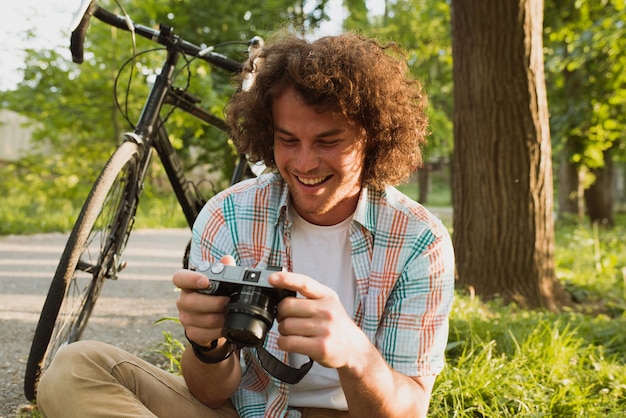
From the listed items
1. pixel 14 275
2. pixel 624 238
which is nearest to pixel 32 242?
pixel 14 275

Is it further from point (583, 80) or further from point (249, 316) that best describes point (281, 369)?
point (583, 80)

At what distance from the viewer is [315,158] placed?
5.89 ft

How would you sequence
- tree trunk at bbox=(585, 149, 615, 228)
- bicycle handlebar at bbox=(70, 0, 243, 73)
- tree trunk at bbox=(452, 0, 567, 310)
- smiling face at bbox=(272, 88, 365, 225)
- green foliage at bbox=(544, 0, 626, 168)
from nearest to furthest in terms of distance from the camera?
smiling face at bbox=(272, 88, 365, 225)
bicycle handlebar at bbox=(70, 0, 243, 73)
tree trunk at bbox=(452, 0, 567, 310)
green foliage at bbox=(544, 0, 626, 168)
tree trunk at bbox=(585, 149, 615, 228)

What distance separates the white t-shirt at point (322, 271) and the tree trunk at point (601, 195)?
12935 mm

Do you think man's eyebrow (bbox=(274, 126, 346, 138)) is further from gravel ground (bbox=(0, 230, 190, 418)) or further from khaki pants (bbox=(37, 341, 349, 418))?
gravel ground (bbox=(0, 230, 190, 418))

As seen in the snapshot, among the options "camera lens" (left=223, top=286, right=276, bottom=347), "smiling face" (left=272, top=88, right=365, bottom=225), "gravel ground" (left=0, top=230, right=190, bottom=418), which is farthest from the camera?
"gravel ground" (left=0, top=230, right=190, bottom=418)

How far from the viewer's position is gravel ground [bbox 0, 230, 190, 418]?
111 inches

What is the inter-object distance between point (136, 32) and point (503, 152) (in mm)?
2837

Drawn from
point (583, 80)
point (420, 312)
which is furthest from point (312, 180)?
point (583, 80)

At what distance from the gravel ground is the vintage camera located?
1364 millimetres

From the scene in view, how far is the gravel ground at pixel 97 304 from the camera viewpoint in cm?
283

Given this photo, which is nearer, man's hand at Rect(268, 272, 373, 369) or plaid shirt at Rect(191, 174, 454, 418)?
man's hand at Rect(268, 272, 373, 369)

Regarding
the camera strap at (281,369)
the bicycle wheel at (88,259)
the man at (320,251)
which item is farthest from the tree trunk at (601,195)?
the camera strap at (281,369)

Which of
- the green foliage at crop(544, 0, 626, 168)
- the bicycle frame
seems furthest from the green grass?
the green foliage at crop(544, 0, 626, 168)
